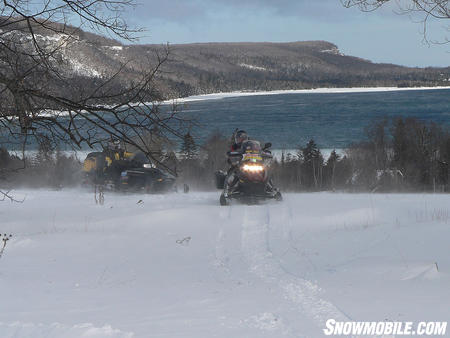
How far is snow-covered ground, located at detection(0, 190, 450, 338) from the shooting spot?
4.39 metres

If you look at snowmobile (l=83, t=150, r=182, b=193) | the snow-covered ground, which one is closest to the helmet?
the snow-covered ground

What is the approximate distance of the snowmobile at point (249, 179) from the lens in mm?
12359

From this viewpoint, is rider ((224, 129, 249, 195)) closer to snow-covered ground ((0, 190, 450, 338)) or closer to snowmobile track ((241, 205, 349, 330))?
snow-covered ground ((0, 190, 450, 338))

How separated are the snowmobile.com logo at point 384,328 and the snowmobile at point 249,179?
8.24 m

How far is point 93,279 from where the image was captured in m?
6.38

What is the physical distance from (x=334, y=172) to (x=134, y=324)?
147 feet

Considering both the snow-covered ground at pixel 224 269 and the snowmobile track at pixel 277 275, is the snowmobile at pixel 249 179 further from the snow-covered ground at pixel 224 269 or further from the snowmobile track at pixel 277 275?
the snowmobile track at pixel 277 275

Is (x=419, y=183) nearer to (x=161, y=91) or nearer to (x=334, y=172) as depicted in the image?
(x=334, y=172)

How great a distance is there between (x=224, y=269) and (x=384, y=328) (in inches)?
115

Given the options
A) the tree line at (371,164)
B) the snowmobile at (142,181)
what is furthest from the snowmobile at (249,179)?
the tree line at (371,164)

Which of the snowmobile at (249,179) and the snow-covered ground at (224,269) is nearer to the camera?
the snow-covered ground at (224,269)

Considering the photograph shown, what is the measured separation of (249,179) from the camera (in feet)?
40.5

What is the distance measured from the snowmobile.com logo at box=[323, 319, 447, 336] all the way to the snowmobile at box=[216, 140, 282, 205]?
8.24 meters

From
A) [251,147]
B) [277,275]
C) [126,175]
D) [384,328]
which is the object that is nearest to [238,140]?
[251,147]
